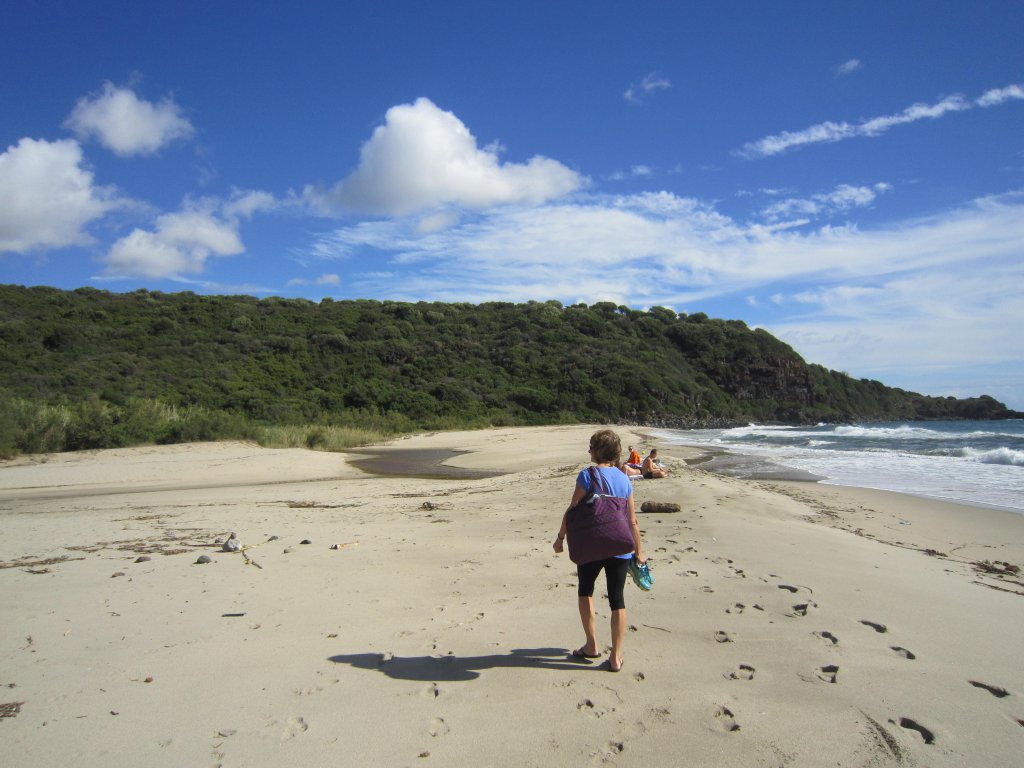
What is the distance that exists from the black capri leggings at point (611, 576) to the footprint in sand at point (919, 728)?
4.96 feet

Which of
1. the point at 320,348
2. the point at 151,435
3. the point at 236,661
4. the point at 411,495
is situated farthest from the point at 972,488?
the point at 320,348

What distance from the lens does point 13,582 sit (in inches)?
221

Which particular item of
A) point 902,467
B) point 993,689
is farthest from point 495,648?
point 902,467

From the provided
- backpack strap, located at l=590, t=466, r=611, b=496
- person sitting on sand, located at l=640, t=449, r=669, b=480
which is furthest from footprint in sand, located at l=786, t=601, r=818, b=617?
person sitting on sand, located at l=640, t=449, r=669, b=480

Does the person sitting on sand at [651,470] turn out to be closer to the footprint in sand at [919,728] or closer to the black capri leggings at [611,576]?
the black capri leggings at [611,576]

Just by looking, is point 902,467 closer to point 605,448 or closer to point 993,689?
point 993,689

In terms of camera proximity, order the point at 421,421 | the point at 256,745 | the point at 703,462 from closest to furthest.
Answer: the point at 256,745 → the point at 703,462 → the point at 421,421

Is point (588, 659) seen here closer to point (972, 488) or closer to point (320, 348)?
point (972, 488)

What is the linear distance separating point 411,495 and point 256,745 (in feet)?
31.3

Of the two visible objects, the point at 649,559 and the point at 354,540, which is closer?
the point at 649,559

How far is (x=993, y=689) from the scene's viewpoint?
3479 mm

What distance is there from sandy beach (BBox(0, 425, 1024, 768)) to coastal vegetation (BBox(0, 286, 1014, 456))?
56.9 feet

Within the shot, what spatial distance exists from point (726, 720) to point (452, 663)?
1633 mm

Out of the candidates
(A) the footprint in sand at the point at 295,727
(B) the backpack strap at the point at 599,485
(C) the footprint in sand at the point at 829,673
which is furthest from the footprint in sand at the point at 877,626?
(A) the footprint in sand at the point at 295,727
